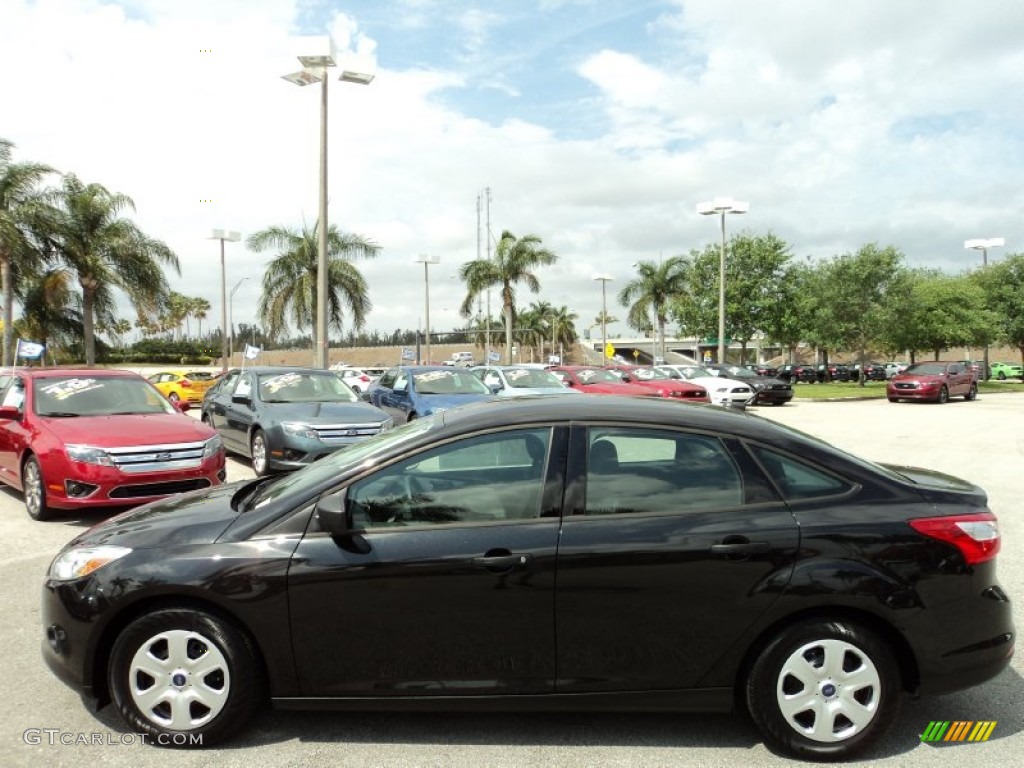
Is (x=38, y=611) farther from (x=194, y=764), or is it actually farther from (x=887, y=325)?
(x=887, y=325)

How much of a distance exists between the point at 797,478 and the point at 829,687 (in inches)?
33.6

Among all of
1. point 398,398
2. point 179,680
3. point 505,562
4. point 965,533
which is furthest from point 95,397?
point 965,533

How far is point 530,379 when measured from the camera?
1762 cm

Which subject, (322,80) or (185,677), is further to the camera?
(322,80)

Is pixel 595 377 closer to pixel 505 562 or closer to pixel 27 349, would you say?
pixel 27 349

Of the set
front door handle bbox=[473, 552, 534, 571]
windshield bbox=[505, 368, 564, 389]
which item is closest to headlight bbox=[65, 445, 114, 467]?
front door handle bbox=[473, 552, 534, 571]

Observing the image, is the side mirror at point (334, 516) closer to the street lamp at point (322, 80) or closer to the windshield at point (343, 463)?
the windshield at point (343, 463)

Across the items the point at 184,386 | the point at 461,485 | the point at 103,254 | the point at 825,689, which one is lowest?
the point at 825,689

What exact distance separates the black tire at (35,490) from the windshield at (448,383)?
7000 millimetres

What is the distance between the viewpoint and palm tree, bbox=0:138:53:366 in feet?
82.6

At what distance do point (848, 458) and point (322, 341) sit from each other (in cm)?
1778

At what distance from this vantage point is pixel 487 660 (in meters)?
3.18

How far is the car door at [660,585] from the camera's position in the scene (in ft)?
10.3

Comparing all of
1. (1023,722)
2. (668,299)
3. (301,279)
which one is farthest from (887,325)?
(1023,722)
